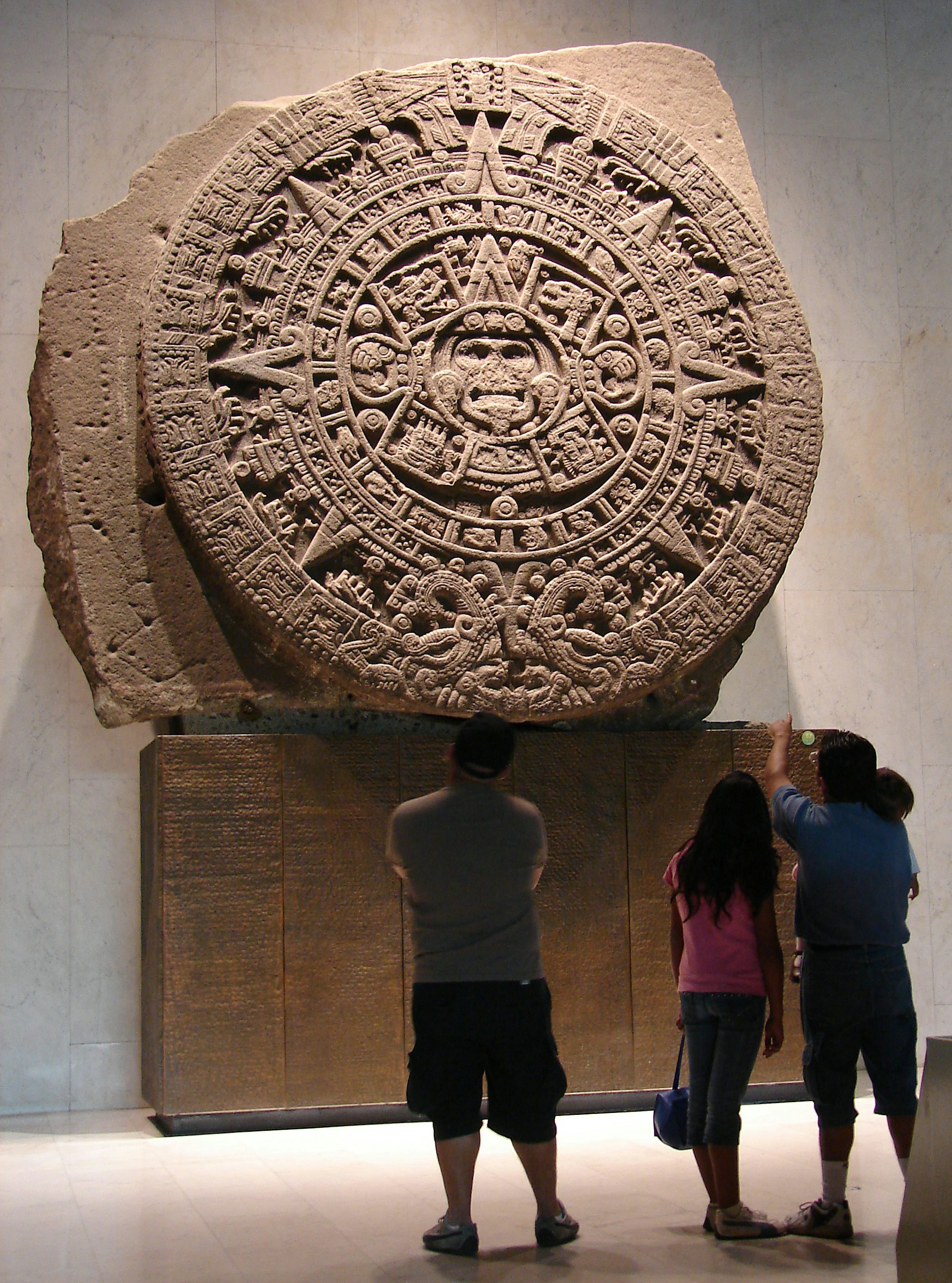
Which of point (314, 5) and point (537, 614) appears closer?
point (537, 614)

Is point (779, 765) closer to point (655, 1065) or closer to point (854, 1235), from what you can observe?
point (854, 1235)

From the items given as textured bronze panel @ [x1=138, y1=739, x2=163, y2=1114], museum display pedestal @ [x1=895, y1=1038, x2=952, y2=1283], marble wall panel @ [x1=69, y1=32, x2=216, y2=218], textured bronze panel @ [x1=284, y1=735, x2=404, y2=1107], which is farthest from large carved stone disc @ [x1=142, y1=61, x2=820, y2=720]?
museum display pedestal @ [x1=895, y1=1038, x2=952, y2=1283]

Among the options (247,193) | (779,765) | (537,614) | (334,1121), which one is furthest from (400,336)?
(334,1121)

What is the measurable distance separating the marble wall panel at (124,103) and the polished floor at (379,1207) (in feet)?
12.5

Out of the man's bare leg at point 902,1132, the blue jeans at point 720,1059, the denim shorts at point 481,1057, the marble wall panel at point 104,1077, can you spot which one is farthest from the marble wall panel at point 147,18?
the man's bare leg at point 902,1132

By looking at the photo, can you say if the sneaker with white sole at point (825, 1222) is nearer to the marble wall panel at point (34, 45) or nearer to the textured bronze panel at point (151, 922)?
the textured bronze panel at point (151, 922)

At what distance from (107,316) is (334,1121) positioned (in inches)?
111

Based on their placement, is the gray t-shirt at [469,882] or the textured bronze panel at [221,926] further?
the textured bronze panel at [221,926]

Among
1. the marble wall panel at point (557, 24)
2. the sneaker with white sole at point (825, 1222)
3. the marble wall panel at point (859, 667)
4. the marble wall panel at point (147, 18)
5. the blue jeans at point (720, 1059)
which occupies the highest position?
the marble wall panel at point (557, 24)

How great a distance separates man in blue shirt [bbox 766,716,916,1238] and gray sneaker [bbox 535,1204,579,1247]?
1.71 feet

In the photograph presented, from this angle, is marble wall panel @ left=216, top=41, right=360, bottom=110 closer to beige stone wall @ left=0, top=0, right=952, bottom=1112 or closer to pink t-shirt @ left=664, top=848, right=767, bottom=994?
beige stone wall @ left=0, top=0, right=952, bottom=1112

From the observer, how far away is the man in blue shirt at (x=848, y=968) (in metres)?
3.44

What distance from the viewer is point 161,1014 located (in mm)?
4691

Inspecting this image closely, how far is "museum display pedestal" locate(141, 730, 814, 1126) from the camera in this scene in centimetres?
473
